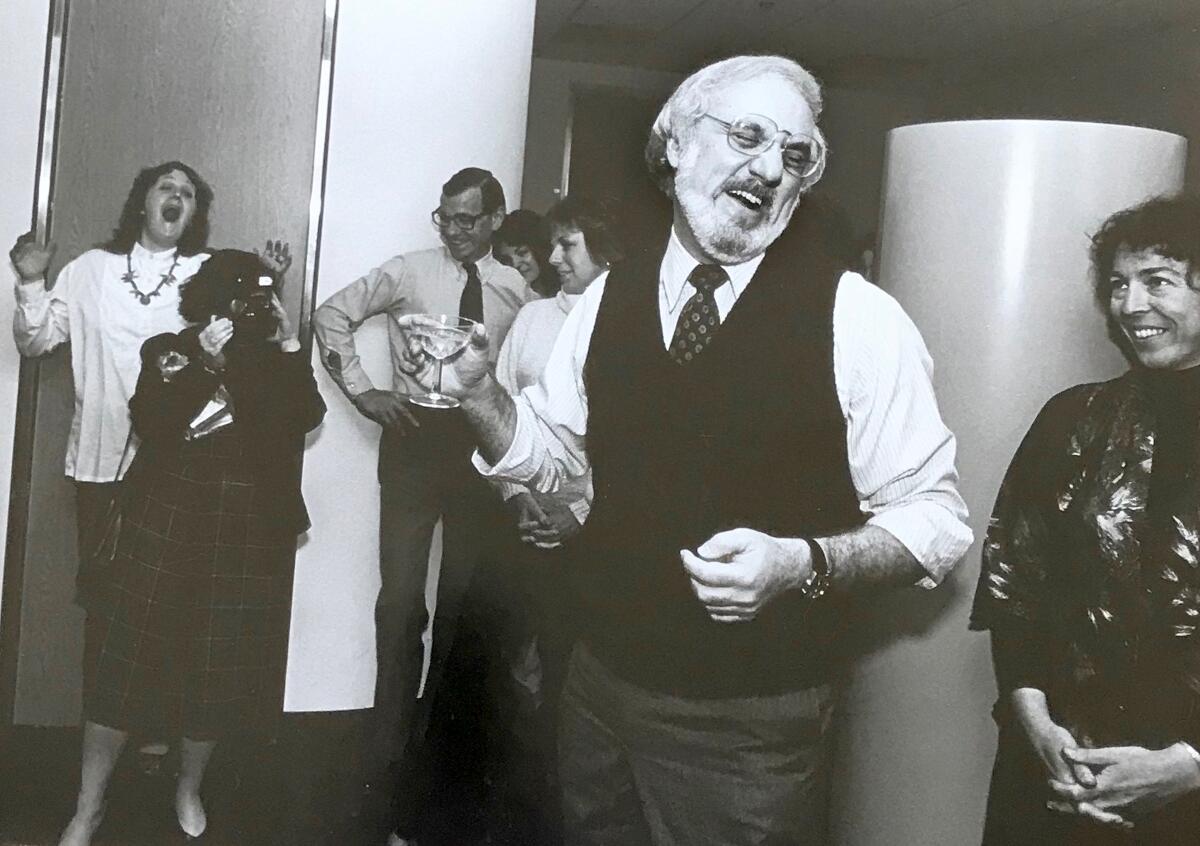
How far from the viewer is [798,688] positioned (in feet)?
5.63

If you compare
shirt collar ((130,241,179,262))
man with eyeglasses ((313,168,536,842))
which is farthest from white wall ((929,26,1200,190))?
shirt collar ((130,241,179,262))

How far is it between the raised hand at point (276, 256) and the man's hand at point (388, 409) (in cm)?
23

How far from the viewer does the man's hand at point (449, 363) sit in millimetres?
1676

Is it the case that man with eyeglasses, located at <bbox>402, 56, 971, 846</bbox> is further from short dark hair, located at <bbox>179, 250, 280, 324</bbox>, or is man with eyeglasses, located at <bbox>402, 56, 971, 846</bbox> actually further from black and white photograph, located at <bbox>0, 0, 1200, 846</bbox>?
short dark hair, located at <bbox>179, 250, 280, 324</bbox>

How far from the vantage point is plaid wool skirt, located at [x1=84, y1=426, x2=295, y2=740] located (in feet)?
6.08

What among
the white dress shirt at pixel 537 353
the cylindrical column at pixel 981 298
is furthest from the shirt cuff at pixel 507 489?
the cylindrical column at pixel 981 298

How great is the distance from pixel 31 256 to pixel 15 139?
0.60ft

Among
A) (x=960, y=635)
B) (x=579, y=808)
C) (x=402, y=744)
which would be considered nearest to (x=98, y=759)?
(x=402, y=744)

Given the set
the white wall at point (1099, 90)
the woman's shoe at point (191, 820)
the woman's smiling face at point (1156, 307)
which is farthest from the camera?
the woman's shoe at point (191, 820)

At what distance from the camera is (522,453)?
68.7 inches

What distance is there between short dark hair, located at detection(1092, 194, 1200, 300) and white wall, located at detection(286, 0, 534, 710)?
2.87 feet

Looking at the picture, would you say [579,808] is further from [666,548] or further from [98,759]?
[98,759]

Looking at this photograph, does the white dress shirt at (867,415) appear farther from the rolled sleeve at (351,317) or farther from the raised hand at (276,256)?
the raised hand at (276,256)

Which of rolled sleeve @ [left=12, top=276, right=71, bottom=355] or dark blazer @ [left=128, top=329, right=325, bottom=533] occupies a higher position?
rolled sleeve @ [left=12, top=276, right=71, bottom=355]
